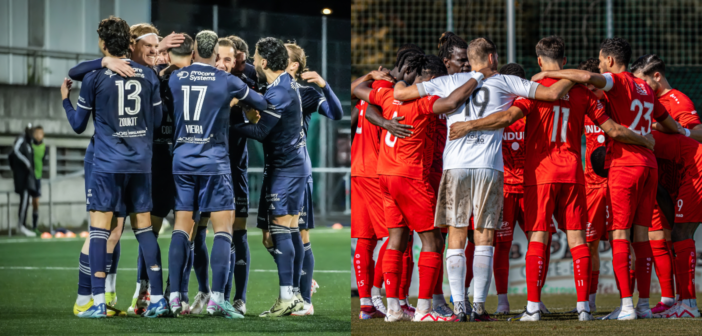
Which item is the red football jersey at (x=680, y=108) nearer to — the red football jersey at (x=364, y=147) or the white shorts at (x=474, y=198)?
the white shorts at (x=474, y=198)

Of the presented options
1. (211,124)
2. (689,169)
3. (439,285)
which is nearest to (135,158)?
(211,124)

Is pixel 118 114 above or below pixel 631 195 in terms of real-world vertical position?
above

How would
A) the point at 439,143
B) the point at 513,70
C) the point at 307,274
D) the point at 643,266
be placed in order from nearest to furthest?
the point at 307,274
the point at 643,266
the point at 439,143
the point at 513,70

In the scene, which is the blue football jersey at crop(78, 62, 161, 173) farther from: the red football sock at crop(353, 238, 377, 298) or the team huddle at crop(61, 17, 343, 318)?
the red football sock at crop(353, 238, 377, 298)

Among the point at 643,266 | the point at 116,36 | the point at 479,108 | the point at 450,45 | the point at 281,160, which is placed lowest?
the point at 643,266

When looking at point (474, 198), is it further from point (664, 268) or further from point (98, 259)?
point (98, 259)

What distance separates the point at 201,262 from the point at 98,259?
0.78 meters

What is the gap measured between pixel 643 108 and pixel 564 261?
3.55 m

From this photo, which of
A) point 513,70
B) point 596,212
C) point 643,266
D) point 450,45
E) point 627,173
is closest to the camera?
point 627,173

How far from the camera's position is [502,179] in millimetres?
5797

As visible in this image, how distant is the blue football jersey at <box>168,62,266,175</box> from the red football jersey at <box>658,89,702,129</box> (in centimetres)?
428

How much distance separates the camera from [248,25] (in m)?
5.69

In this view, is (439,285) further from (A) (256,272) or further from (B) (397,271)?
(A) (256,272)

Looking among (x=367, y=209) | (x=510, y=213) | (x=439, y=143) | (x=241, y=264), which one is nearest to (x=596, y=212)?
(x=510, y=213)
